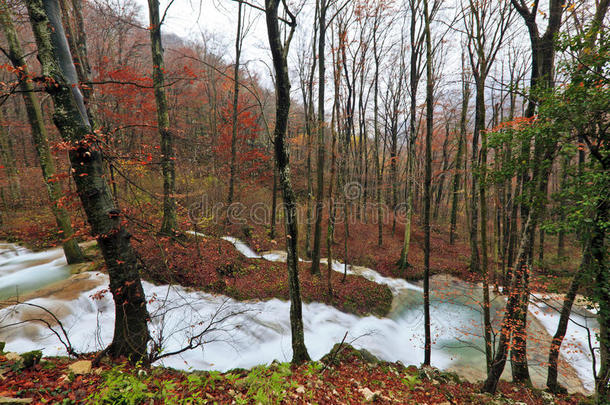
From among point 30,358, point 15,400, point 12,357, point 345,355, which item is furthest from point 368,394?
point 12,357

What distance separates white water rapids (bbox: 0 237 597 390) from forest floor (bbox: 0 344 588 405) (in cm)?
99

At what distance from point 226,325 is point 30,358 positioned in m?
4.21

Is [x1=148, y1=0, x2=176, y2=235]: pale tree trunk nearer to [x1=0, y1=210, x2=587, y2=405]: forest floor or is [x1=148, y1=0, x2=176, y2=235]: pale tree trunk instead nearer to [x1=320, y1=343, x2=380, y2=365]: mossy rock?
[x1=0, y1=210, x2=587, y2=405]: forest floor

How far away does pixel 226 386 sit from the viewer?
10.2 ft

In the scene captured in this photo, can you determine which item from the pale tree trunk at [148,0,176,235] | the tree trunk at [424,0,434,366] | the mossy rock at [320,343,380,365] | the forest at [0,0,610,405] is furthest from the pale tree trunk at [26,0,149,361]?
the tree trunk at [424,0,434,366]

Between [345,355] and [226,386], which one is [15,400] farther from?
[345,355]

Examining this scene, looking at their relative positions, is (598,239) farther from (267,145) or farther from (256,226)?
(267,145)

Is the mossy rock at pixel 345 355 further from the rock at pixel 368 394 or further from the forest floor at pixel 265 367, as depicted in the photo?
the rock at pixel 368 394

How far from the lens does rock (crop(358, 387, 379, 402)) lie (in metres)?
3.69

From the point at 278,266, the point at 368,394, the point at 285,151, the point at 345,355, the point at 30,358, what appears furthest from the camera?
the point at 278,266

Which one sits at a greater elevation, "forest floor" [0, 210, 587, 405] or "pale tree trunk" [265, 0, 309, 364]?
"pale tree trunk" [265, 0, 309, 364]

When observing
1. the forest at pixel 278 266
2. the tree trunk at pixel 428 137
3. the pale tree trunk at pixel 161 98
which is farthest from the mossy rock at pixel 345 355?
the pale tree trunk at pixel 161 98

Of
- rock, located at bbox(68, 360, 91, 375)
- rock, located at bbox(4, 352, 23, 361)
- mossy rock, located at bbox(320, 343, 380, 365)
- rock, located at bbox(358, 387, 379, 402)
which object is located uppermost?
rock, located at bbox(4, 352, 23, 361)

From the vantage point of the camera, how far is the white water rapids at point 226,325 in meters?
4.98
